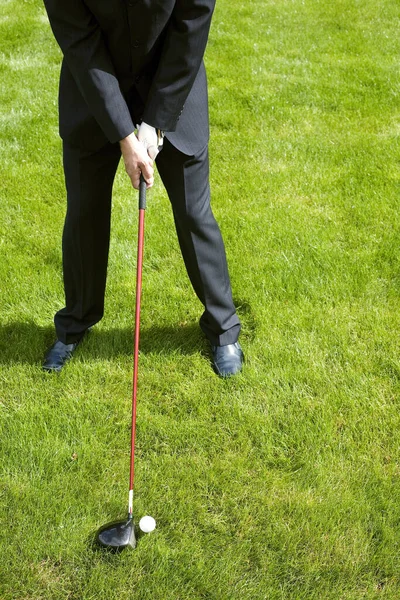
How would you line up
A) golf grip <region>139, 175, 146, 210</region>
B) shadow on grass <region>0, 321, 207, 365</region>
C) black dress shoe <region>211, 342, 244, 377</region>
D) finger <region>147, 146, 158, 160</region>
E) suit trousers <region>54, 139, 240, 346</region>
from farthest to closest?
1. shadow on grass <region>0, 321, 207, 365</region>
2. black dress shoe <region>211, 342, 244, 377</region>
3. suit trousers <region>54, 139, 240, 346</region>
4. finger <region>147, 146, 158, 160</region>
5. golf grip <region>139, 175, 146, 210</region>

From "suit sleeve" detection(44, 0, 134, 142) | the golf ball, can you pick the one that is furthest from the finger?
the golf ball

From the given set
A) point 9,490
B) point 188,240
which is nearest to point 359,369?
point 188,240

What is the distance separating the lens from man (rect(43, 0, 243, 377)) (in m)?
2.53

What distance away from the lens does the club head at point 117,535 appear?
97.7 inches

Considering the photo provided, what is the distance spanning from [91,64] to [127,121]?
0.24m

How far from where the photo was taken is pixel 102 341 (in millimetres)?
3514

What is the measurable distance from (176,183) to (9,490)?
56.4 inches

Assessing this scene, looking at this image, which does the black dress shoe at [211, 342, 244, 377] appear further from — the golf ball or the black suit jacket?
the black suit jacket

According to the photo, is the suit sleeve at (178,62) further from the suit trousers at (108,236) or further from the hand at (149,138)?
the suit trousers at (108,236)

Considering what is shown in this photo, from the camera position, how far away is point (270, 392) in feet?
10.5

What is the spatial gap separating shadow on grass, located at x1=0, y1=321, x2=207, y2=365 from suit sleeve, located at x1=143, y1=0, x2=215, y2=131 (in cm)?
120

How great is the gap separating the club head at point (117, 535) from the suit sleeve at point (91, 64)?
4.72ft

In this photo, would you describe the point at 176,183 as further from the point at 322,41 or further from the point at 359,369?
the point at 322,41

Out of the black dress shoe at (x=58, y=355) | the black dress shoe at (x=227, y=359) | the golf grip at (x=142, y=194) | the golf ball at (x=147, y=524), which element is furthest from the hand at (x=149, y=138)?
the golf ball at (x=147, y=524)
